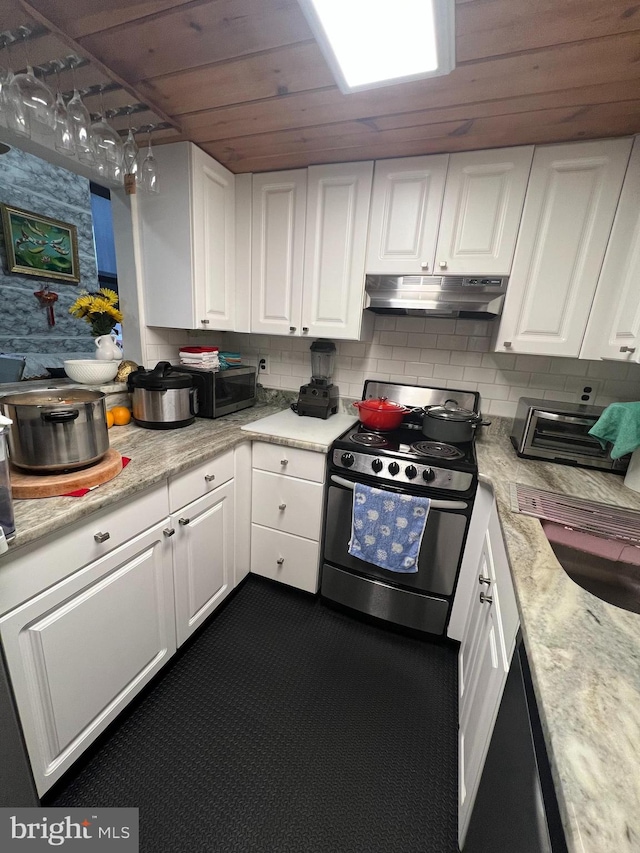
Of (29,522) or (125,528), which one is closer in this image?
(29,522)

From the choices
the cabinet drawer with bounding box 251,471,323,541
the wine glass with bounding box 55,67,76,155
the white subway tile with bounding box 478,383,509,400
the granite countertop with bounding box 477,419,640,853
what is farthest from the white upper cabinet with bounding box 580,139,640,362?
the wine glass with bounding box 55,67,76,155

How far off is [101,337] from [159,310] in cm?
32

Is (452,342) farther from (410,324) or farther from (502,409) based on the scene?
(502,409)

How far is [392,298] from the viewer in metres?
1.74

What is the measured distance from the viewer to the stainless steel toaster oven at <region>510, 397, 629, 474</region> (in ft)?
4.91

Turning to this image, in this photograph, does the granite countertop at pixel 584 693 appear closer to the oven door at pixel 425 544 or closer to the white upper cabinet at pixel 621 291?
the oven door at pixel 425 544

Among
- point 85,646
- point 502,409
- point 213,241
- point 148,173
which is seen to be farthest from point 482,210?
point 85,646

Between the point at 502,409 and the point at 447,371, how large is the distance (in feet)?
1.22

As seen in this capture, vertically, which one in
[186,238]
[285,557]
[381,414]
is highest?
[186,238]

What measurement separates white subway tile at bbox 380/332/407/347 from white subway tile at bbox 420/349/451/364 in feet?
0.44

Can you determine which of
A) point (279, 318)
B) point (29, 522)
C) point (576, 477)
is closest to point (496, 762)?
point (576, 477)

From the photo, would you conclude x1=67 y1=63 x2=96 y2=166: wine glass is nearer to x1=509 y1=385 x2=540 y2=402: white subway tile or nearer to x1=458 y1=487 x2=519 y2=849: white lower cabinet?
x1=458 y1=487 x2=519 y2=849: white lower cabinet

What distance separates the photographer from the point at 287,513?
181 cm

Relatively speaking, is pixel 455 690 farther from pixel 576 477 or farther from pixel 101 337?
pixel 101 337
